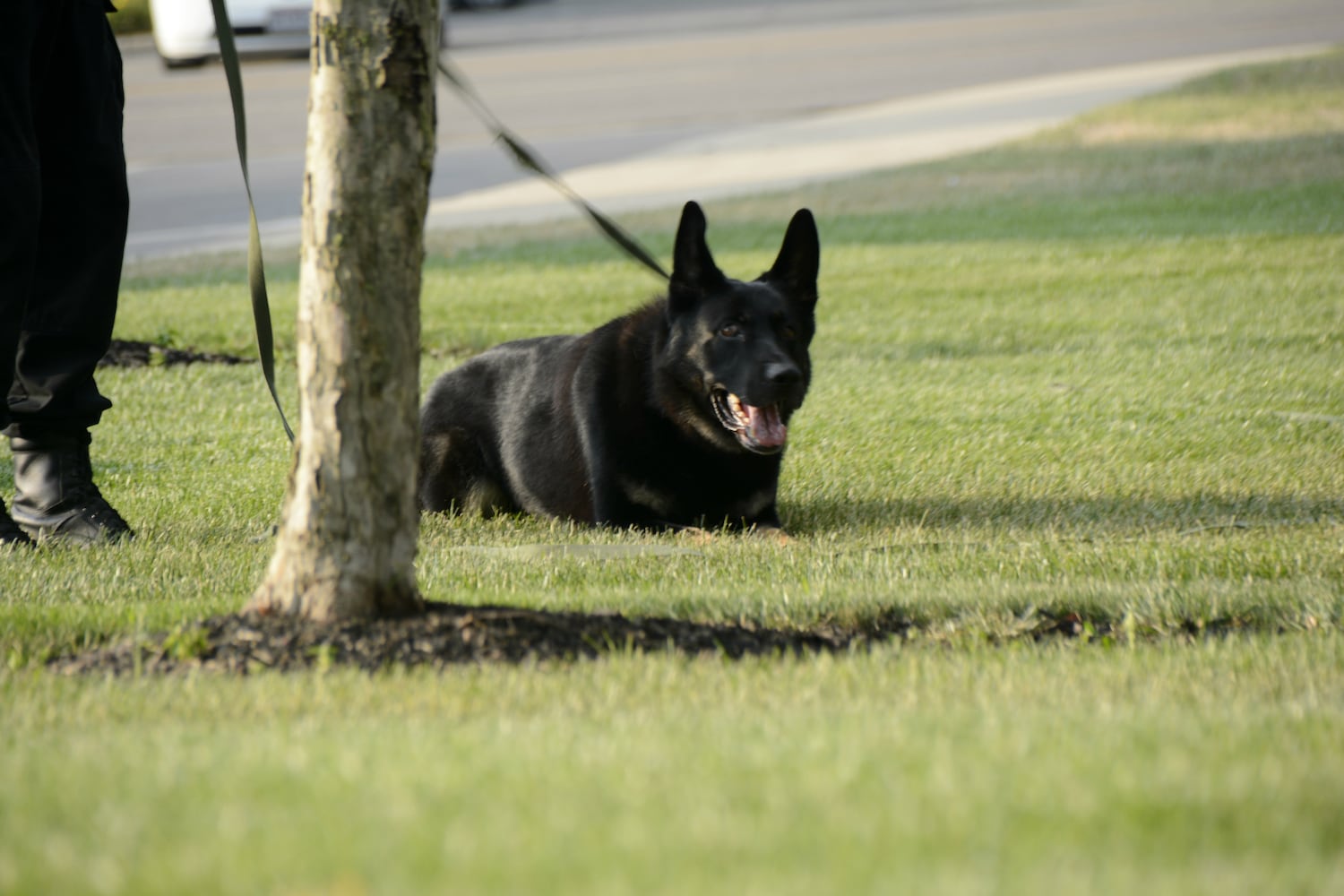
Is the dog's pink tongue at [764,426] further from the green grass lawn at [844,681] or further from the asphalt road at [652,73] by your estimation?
the asphalt road at [652,73]

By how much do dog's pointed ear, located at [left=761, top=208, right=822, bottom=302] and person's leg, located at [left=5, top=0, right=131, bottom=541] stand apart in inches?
91.7

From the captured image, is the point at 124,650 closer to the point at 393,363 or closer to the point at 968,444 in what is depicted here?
the point at 393,363

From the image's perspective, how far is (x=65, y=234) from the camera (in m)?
5.17

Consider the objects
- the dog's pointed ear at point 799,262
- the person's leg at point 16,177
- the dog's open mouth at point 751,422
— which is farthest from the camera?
the dog's pointed ear at point 799,262

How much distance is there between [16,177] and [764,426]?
8.45ft

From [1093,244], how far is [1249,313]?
8.46 feet

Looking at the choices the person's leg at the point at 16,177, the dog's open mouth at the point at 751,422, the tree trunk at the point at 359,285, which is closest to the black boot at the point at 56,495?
the person's leg at the point at 16,177

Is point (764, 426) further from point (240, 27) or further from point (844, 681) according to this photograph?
point (240, 27)

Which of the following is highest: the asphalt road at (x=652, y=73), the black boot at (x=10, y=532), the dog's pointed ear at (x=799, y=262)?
the dog's pointed ear at (x=799, y=262)

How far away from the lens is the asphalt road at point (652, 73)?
18844mm

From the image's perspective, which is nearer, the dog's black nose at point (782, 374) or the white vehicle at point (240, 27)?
the dog's black nose at point (782, 374)

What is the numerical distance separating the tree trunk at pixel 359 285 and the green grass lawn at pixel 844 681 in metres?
0.35

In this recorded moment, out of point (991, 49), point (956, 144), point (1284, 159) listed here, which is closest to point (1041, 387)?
point (1284, 159)

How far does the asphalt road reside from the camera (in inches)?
742
